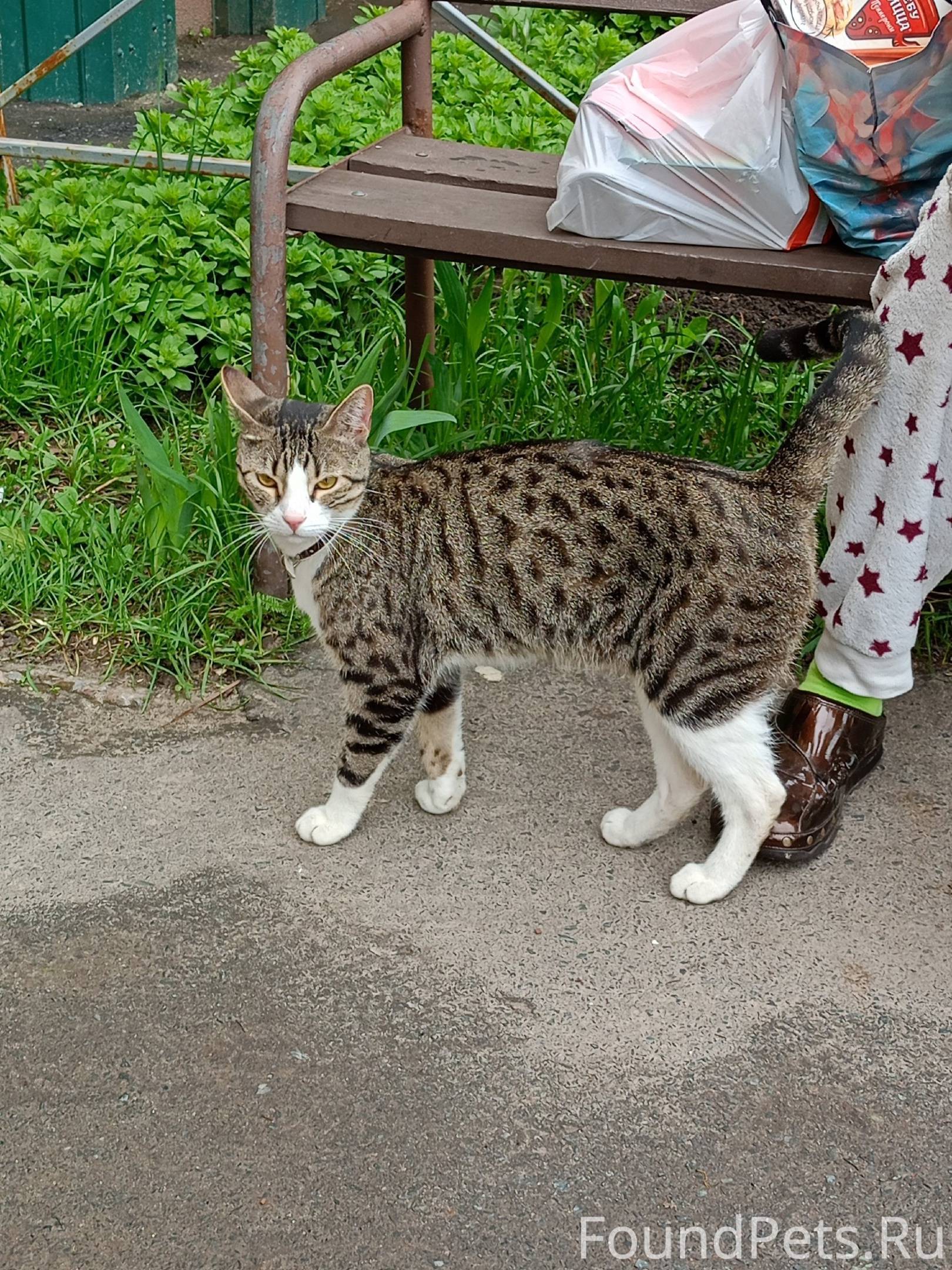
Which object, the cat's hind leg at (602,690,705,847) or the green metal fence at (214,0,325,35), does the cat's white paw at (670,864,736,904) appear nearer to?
the cat's hind leg at (602,690,705,847)

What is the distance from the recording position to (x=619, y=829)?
9.37 feet

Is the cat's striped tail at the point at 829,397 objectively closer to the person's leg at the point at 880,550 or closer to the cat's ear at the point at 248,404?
the person's leg at the point at 880,550

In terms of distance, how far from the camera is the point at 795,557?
2.52m

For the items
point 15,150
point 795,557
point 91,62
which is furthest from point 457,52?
point 795,557

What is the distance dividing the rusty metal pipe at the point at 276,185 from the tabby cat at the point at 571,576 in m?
0.45

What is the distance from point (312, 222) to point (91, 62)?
348cm

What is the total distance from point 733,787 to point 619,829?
1.16 feet

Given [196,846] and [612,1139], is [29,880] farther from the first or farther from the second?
[612,1139]

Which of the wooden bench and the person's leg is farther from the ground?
the wooden bench

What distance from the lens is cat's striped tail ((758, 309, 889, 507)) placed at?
250 centimetres

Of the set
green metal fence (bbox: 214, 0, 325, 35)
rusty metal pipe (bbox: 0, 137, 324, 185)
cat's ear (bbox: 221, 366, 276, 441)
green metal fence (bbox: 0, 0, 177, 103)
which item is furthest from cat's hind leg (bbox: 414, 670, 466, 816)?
green metal fence (bbox: 214, 0, 325, 35)

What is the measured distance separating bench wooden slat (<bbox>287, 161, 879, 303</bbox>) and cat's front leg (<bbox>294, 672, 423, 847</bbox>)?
1.06 meters

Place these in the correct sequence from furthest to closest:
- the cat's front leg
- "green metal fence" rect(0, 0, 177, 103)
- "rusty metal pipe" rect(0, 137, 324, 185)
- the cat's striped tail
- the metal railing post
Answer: "green metal fence" rect(0, 0, 177, 103) → "rusty metal pipe" rect(0, 137, 324, 185) → the metal railing post → the cat's front leg → the cat's striped tail

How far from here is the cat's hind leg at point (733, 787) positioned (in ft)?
8.34
